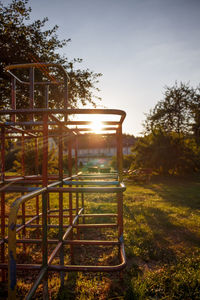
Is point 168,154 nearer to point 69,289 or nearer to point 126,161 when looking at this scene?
point 126,161

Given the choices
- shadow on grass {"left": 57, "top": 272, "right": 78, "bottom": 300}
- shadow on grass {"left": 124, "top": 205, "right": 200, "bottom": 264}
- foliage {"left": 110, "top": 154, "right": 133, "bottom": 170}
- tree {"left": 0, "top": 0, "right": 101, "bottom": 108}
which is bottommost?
shadow on grass {"left": 124, "top": 205, "right": 200, "bottom": 264}

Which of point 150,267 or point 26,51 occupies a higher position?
point 26,51

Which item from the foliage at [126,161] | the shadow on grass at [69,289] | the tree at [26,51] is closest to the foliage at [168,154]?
the foliage at [126,161]

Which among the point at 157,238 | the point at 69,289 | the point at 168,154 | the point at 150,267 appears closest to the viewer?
the point at 69,289

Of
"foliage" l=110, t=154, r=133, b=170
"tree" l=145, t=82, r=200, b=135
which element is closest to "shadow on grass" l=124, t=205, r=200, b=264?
"foliage" l=110, t=154, r=133, b=170

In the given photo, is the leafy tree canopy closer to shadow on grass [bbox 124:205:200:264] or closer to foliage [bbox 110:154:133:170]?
foliage [bbox 110:154:133:170]

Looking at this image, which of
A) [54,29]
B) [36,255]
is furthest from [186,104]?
[36,255]

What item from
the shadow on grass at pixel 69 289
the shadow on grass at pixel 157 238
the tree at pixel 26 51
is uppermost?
the tree at pixel 26 51

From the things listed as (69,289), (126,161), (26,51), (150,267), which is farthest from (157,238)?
(126,161)

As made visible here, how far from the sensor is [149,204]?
6105 millimetres

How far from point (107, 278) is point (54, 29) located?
8.55 metres

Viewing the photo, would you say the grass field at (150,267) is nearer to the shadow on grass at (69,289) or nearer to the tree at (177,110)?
the shadow on grass at (69,289)

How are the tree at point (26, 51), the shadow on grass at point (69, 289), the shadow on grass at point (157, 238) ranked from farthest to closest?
the tree at point (26, 51), the shadow on grass at point (157, 238), the shadow on grass at point (69, 289)

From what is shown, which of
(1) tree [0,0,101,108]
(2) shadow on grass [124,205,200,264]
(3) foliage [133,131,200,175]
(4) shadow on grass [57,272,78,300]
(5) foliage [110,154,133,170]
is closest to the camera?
(4) shadow on grass [57,272,78,300]
